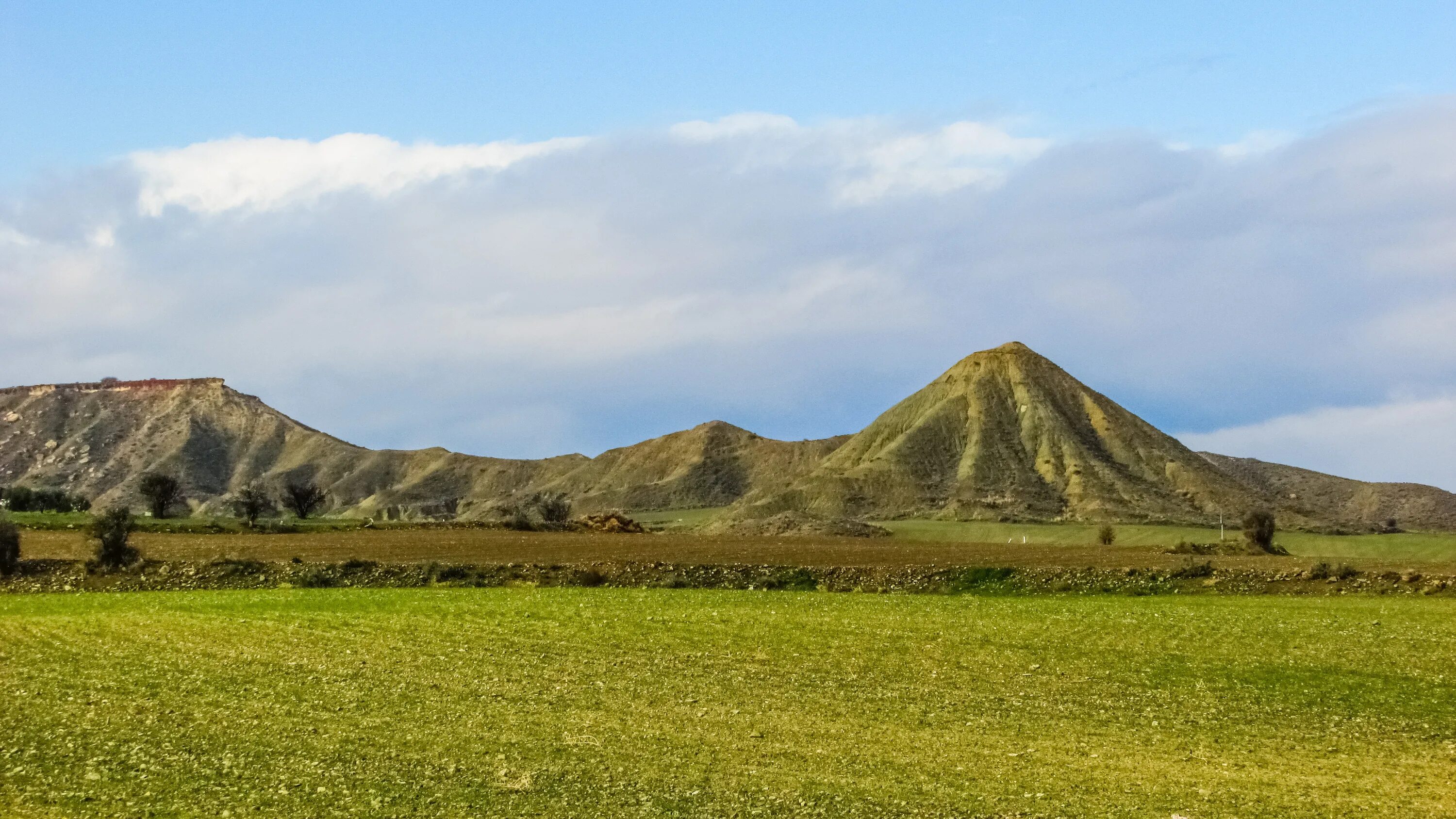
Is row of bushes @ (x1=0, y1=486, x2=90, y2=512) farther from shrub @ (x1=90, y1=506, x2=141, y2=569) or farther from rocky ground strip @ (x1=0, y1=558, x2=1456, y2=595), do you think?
rocky ground strip @ (x1=0, y1=558, x2=1456, y2=595)

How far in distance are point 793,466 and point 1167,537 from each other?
8376 cm

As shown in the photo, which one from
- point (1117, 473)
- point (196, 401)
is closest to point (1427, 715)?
point (1117, 473)

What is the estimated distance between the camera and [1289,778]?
15.4m

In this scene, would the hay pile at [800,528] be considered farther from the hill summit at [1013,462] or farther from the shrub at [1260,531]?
the shrub at [1260,531]

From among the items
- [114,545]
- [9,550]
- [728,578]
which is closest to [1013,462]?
[728,578]

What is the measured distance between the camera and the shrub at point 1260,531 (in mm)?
72938

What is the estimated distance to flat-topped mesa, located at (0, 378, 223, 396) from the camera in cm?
19100

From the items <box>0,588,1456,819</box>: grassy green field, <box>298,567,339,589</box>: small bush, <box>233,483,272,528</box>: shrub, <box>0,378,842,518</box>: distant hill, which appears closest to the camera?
<box>0,588,1456,819</box>: grassy green field

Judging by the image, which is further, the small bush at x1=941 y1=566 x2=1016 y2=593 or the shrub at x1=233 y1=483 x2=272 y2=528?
the shrub at x1=233 y1=483 x2=272 y2=528

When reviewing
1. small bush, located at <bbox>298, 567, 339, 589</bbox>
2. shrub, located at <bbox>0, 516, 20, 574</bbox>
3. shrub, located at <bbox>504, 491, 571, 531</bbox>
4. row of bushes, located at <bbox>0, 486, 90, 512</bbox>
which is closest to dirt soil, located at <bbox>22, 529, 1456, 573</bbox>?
shrub, located at <bbox>0, 516, 20, 574</bbox>

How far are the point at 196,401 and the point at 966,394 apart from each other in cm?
11642

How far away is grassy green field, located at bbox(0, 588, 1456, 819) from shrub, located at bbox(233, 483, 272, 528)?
49896mm

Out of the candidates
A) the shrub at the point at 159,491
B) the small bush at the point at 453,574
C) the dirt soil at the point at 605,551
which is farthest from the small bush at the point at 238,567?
the shrub at the point at 159,491

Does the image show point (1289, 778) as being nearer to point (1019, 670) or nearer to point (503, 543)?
point (1019, 670)
